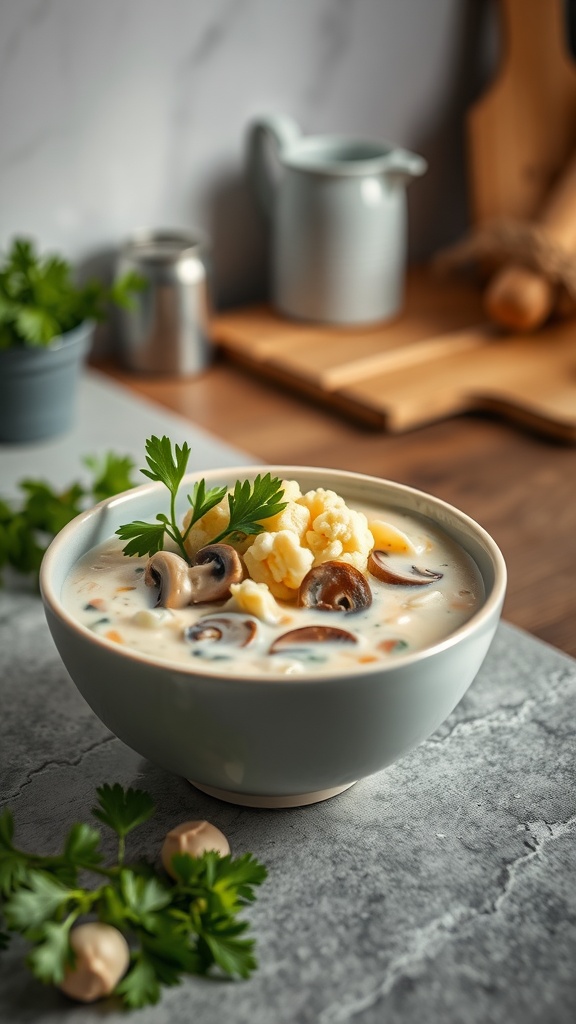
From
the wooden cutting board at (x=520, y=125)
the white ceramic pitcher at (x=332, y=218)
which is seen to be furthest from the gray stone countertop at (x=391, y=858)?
the wooden cutting board at (x=520, y=125)

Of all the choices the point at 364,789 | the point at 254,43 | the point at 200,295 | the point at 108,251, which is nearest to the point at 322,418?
the point at 200,295

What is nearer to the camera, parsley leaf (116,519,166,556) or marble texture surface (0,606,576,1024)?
marble texture surface (0,606,576,1024)

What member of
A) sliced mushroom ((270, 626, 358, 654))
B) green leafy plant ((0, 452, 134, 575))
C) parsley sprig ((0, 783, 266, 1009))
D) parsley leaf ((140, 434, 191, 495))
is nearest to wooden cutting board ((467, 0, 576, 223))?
green leafy plant ((0, 452, 134, 575))

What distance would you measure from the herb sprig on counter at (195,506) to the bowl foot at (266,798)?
0.17m

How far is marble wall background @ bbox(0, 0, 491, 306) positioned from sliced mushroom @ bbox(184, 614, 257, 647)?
1.00m

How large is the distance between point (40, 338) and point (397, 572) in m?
0.69

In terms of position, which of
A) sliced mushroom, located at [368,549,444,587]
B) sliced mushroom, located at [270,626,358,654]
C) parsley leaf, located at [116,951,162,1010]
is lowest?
parsley leaf, located at [116,951,162,1010]

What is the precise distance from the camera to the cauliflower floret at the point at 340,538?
0.79m

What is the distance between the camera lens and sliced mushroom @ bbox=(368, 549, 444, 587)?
0.80 m

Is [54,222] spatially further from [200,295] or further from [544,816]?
[544,816]

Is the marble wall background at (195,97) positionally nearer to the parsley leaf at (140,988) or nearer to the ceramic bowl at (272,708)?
the ceramic bowl at (272,708)

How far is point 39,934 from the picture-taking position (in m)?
0.65

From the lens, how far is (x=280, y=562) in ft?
2.53

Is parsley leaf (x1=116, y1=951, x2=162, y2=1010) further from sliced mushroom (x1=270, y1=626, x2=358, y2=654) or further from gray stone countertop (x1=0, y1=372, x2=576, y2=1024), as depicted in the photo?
sliced mushroom (x1=270, y1=626, x2=358, y2=654)
